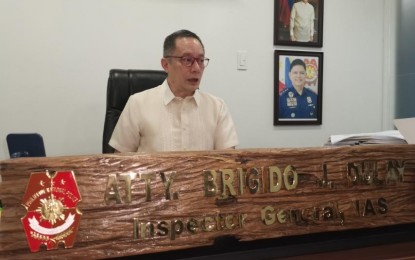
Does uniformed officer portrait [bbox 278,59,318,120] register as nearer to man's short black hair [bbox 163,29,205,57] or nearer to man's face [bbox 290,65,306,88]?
man's face [bbox 290,65,306,88]

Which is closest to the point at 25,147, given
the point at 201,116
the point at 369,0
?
the point at 201,116

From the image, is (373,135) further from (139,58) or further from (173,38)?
(139,58)

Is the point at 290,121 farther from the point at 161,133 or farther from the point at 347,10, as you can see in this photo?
the point at 161,133

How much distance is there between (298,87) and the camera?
1975mm

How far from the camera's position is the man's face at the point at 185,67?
1.24 m

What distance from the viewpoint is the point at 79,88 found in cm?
167

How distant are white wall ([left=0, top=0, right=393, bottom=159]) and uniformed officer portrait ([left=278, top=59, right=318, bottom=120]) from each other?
74mm

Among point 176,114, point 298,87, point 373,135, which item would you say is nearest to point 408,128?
point 373,135

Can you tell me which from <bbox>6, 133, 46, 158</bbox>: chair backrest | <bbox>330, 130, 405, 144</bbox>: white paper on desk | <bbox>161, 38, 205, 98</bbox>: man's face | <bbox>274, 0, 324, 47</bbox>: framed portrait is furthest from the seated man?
<bbox>274, 0, 324, 47</bbox>: framed portrait

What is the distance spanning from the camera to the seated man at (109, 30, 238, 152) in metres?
1.25

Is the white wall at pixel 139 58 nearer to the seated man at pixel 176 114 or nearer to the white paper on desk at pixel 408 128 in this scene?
the seated man at pixel 176 114

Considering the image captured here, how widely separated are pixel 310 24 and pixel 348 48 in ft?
1.05

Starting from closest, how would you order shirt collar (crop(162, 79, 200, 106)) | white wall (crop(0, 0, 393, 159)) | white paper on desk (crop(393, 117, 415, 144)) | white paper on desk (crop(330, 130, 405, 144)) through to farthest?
white paper on desk (crop(393, 117, 415, 144)), white paper on desk (crop(330, 130, 405, 144)), shirt collar (crop(162, 79, 200, 106)), white wall (crop(0, 0, 393, 159))

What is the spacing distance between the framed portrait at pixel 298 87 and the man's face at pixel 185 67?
31.3 inches
